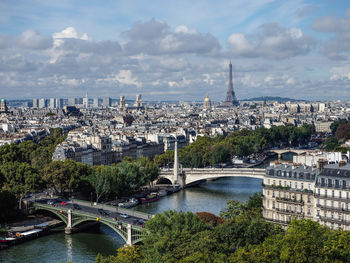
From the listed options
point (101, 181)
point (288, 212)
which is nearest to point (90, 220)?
point (101, 181)

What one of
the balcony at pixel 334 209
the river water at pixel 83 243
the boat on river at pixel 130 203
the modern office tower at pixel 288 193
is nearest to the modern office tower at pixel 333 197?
the balcony at pixel 334 209

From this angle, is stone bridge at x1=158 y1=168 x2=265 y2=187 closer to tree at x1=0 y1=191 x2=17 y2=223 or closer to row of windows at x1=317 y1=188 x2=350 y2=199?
tree at x1=0 y1=191 x2=17 y2=223

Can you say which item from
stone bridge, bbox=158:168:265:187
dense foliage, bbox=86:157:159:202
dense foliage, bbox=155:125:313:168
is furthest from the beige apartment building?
dense foliage, bbox=155:125:313:168

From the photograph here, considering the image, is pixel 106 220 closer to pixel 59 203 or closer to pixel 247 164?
pixel 59 203

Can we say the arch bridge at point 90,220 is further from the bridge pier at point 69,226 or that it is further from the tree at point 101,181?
the tree at point 101,181

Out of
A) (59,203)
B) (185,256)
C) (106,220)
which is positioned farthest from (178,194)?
(185,256)

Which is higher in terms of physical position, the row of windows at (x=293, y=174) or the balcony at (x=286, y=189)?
the row of windows at (x=293, y=174)
